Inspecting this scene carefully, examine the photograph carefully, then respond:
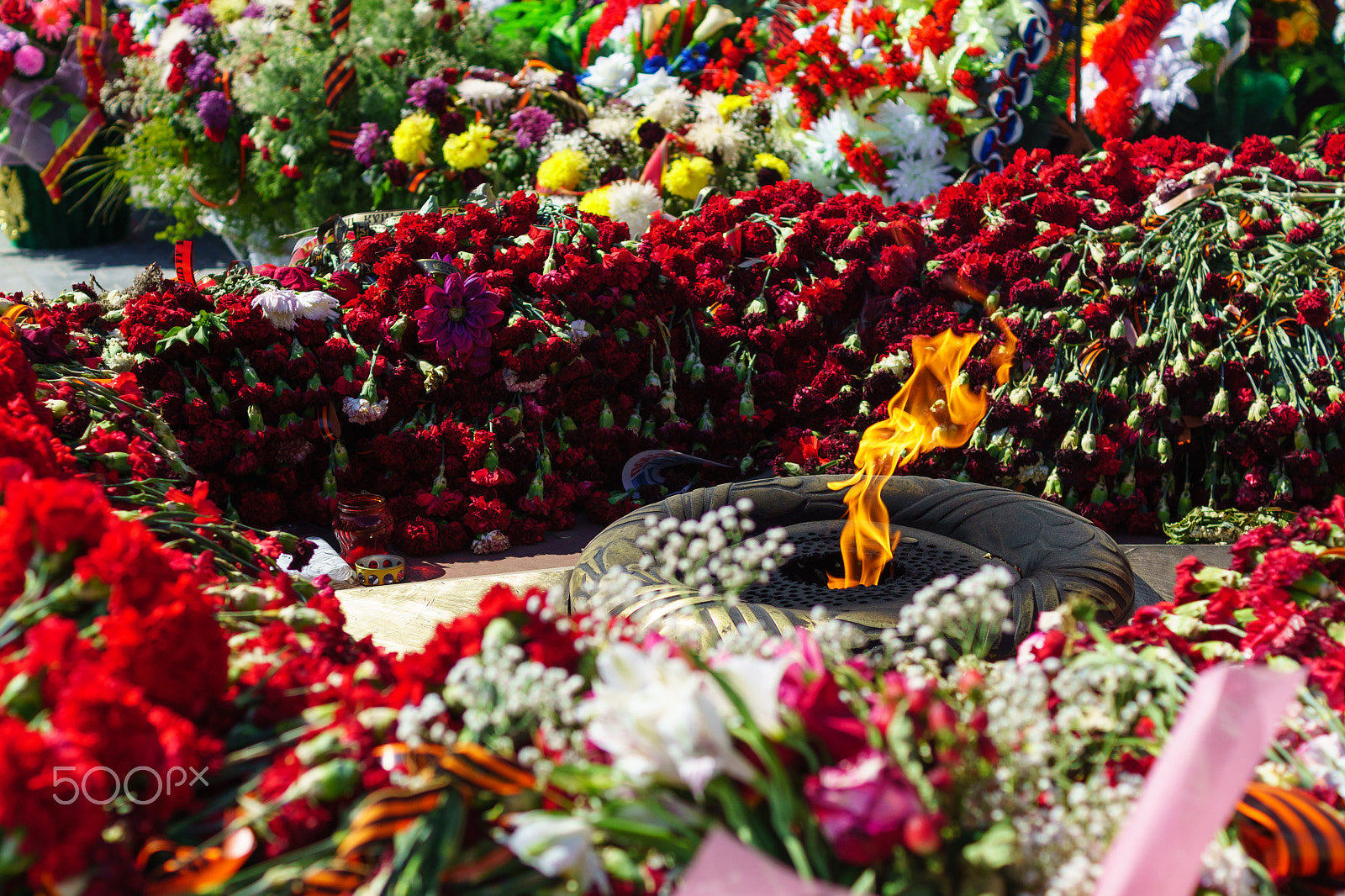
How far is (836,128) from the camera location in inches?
165

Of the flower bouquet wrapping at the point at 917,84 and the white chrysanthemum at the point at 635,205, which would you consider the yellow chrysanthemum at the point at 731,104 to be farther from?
the white chrysanthemum at the point at 635,205

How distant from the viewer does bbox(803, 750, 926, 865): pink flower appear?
62 cm

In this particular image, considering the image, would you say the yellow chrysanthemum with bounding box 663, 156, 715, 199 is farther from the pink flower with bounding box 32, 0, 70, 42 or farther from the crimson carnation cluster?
the pink flower with bounding box 32, 0, 70, 42

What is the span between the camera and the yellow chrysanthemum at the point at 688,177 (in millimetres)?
4152

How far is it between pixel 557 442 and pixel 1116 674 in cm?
233

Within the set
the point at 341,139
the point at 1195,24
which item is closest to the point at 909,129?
the point at 1195,24

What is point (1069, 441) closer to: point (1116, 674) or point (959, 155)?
point (959, 155)

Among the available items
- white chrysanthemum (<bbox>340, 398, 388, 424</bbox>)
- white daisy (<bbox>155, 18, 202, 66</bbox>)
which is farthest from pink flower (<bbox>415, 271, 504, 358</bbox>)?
white daisy (<bbox>155, 18, 202, 66</bbox>)

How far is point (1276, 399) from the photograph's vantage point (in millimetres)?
2898

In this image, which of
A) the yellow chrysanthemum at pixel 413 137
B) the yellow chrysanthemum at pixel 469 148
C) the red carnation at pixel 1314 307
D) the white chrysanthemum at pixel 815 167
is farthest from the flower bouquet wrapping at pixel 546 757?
the yellow chrysanthemum at pixel 413 137

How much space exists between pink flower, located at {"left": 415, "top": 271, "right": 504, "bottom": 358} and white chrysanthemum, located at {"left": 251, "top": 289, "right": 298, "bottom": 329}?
349mm

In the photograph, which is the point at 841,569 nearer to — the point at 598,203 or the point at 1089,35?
the point at 598,203

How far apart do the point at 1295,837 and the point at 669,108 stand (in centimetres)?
415

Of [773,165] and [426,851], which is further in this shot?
[773,165]
